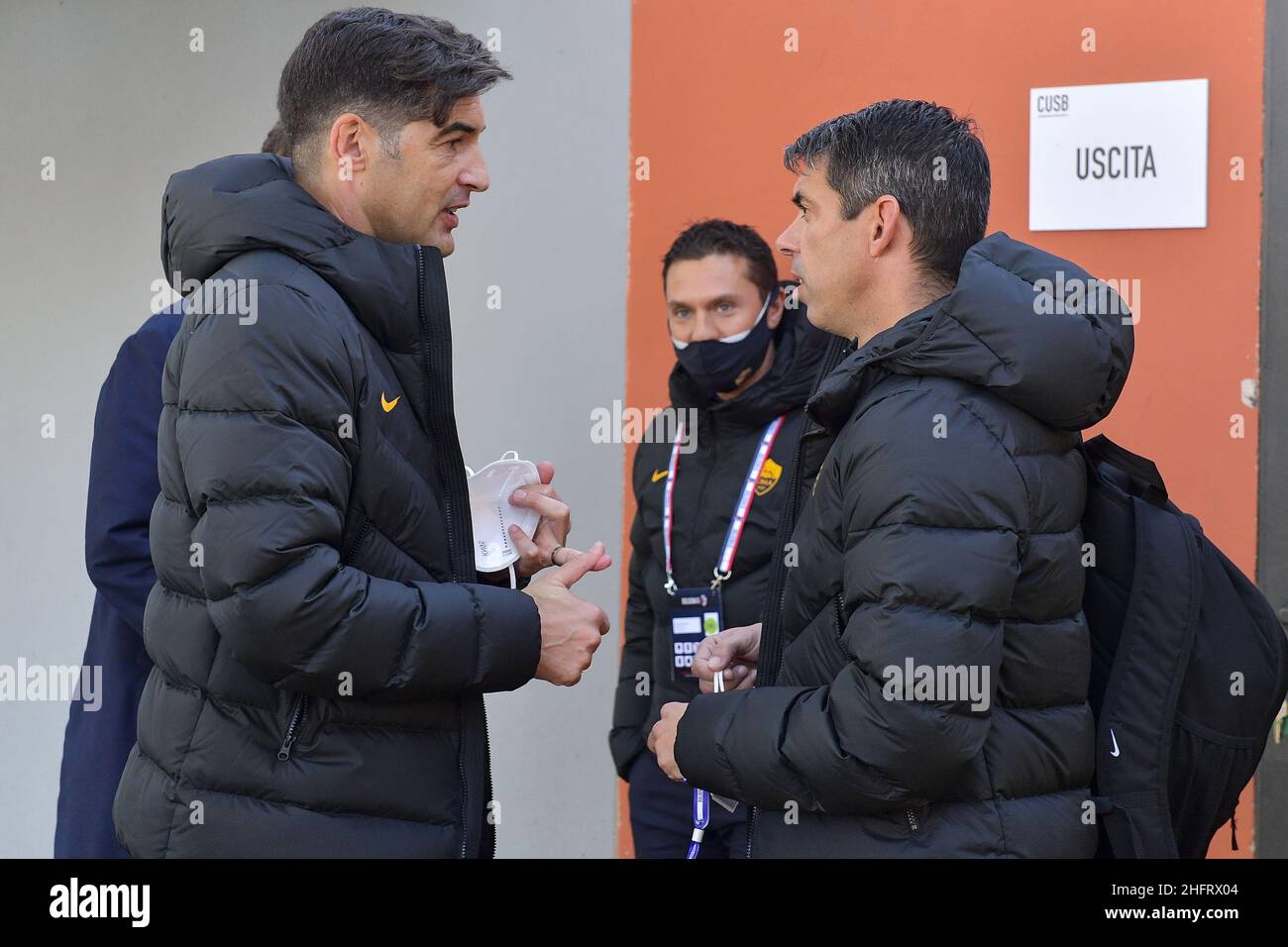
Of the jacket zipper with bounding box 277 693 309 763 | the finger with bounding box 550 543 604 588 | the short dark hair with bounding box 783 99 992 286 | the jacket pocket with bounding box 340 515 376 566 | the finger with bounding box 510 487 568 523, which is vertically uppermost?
the short dark hair with bounding box 783 99 992 286

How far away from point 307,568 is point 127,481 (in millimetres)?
1018

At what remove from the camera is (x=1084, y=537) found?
223cm

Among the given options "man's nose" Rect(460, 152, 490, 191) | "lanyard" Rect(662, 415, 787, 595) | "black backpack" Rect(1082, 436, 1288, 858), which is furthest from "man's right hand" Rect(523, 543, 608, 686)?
"lanyard" Rect(662, 415, 787, 595)

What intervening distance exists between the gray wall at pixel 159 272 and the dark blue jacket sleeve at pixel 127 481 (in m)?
1.57

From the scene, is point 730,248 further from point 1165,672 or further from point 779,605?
point 1165,672

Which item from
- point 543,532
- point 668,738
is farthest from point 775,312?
point 668,738

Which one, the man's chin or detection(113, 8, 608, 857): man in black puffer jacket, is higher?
the man's chin

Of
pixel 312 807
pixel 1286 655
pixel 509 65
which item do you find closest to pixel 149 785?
pixel 312 807

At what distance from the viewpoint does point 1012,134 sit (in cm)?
A: 353

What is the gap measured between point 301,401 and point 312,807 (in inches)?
25.6

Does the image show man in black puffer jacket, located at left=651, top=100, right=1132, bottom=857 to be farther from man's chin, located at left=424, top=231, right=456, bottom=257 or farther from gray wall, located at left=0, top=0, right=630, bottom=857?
gray wall, located at left=0, top=0, right=630, bottom=857

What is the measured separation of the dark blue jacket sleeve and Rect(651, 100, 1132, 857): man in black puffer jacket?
1.26m

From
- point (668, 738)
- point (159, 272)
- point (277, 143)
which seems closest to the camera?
point (668, 738)

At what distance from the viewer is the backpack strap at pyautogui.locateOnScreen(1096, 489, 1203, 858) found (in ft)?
6.87
